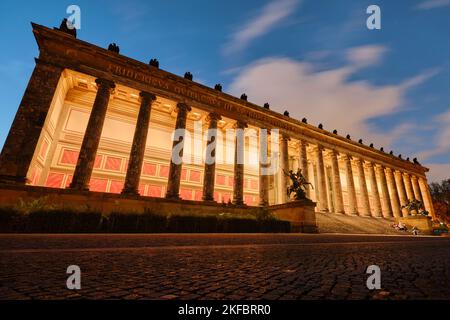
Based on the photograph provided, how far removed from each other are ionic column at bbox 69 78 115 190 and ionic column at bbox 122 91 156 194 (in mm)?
2067

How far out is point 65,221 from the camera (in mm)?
7879

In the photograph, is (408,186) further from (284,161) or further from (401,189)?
(284,161)

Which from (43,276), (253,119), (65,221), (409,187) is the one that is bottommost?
(43,276)

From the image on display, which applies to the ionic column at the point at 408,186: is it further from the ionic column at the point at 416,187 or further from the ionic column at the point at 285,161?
the ionic column at the point at 285,161

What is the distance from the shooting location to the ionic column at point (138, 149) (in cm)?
1373

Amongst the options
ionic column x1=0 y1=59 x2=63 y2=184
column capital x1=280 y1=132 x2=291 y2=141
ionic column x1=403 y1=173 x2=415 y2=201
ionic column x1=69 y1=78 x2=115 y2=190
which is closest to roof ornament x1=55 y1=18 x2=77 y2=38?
ionic column x1=0 y1=59 x2=63 y2=184

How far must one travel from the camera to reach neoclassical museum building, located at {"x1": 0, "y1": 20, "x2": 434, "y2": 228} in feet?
41.6

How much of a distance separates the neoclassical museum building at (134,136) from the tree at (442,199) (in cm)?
2485

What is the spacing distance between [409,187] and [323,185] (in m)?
19.3

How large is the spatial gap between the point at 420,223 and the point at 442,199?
40901 mm

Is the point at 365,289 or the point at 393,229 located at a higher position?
the point at 393,229

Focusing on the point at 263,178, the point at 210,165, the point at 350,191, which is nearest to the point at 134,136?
the point at 210,165
